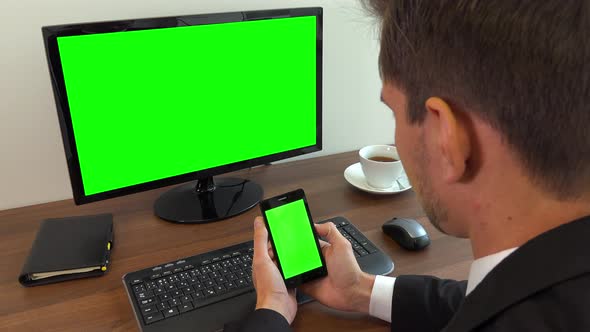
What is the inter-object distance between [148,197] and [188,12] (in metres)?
0.41

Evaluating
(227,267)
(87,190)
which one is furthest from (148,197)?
(227,267)

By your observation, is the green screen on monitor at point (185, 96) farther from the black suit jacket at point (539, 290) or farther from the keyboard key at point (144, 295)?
the black suit jacket at point (539, 290)

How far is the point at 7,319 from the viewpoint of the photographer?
862mm

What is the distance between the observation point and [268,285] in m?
0.86

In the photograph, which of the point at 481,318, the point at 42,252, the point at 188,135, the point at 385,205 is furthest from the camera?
the point at 385,205

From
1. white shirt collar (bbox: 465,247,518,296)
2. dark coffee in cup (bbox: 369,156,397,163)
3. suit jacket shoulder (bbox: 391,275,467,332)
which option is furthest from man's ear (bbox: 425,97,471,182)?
dark coffee in cup (bbox: 369,156,397,163)

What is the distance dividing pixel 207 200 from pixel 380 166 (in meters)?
0.38

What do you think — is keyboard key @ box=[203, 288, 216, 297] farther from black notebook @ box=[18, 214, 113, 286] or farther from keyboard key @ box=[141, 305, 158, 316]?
black notebook @ box=[18, 214, 113, 286]

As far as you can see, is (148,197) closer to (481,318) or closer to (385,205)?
(385,205)

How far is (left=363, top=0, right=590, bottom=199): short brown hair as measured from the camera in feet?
1.75

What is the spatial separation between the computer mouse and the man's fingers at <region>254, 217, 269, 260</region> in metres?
0.27

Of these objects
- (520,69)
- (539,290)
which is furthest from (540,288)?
(520,69)

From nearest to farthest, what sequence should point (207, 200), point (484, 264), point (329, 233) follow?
point (484, 264) → point (329, 233) → point (207, 200)

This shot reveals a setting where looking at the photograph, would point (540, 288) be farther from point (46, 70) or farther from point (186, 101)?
point (46, 70)
